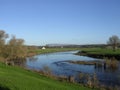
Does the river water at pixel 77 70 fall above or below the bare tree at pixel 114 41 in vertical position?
below

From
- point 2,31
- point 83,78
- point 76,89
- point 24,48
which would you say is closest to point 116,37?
point 24,48

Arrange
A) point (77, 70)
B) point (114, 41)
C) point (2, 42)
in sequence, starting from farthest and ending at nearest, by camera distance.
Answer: point (114, 41) < point (2, 42) < point (77, 70)

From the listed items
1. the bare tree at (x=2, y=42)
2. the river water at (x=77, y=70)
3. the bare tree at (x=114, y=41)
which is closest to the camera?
the river water at (x=77, y=70)

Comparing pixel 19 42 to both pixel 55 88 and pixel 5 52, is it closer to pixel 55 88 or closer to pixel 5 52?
Answer: pixel 5 52

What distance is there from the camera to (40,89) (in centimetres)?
1792

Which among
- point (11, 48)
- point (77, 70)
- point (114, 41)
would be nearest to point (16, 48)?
point (11, 48)

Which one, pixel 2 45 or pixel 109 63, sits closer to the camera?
pixel 109 63

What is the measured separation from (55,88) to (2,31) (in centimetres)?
6586

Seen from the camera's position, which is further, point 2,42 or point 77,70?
point 2,42

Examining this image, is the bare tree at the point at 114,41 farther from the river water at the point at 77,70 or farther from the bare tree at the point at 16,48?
the river water at the point at 77,70

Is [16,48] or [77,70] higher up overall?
[16,48]

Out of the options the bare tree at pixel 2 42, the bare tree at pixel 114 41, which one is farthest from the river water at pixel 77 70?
the bare tree at pixel 114 41

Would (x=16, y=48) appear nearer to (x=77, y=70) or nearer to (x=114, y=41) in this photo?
(x=77, y=70)

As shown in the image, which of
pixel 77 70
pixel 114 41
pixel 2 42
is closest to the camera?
pixel 77 70
